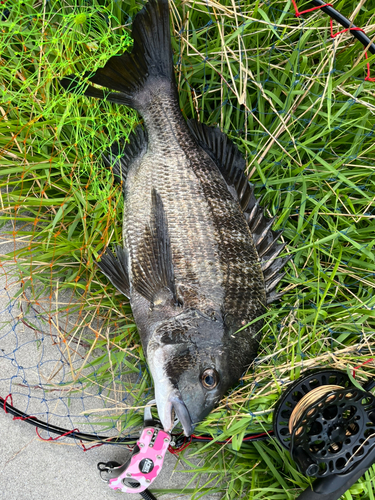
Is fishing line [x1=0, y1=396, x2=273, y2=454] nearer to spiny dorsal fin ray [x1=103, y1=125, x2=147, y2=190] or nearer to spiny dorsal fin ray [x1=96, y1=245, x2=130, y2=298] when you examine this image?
spiny dorsal fin ray [x1=96, y1=245, x2=130, y2=298]

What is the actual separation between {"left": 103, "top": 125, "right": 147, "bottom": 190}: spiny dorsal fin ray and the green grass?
2.9 inches

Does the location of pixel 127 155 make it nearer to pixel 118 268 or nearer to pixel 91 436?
pixel 118 268

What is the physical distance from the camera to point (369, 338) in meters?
2.15

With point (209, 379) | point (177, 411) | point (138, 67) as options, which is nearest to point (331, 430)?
point (209, 379)

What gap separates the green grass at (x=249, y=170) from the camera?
6.78ft

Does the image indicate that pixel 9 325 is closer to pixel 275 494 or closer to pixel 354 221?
pixel 275 494

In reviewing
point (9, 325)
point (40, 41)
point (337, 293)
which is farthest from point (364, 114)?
point (9, 325)

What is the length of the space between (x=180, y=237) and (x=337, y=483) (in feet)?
4.63

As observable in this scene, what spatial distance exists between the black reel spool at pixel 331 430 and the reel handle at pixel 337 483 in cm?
3

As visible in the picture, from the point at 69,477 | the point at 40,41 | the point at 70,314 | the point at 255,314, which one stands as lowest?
the point at 69,477

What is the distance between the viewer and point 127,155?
7.06 feet

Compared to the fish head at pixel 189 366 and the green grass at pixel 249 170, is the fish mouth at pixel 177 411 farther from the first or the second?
the green grass at pixel 249 170

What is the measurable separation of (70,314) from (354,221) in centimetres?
173

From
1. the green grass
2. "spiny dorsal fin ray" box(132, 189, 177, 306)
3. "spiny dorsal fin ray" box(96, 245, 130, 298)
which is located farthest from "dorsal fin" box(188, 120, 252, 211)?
"spiny dorsal fin ray" box(96, 245, 130, 298)
